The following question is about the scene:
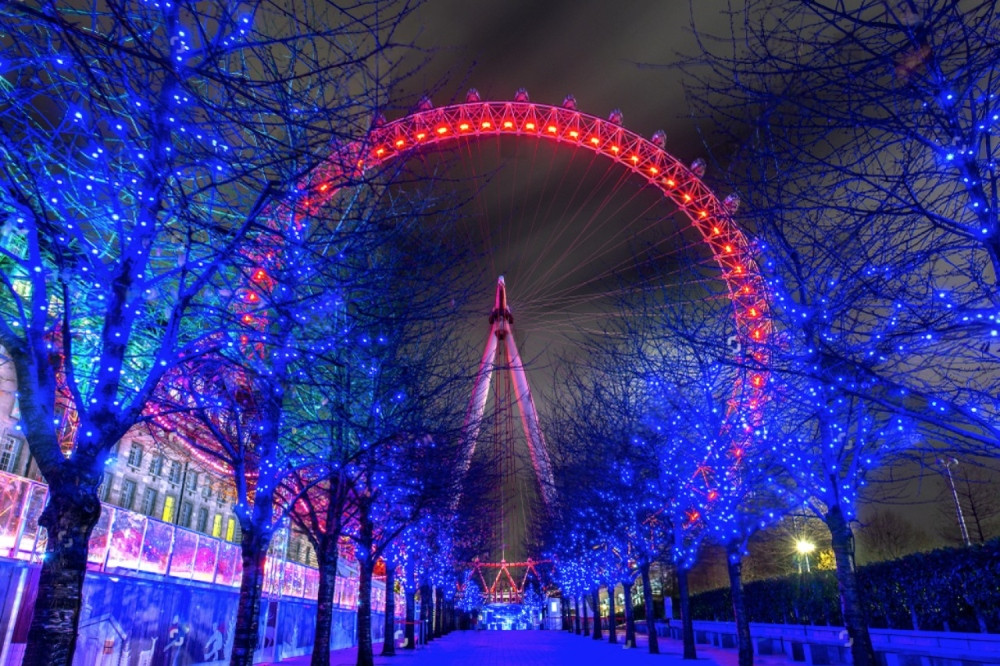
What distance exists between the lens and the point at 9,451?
22234 mm

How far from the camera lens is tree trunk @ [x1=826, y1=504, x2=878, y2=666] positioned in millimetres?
11234

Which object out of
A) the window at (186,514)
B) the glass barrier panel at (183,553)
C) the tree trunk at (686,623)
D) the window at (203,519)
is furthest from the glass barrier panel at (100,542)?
the window at (203,519)

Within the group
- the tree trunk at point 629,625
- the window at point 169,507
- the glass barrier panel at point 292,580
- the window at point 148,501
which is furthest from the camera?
the window at point 169,507

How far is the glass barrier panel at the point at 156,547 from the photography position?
1198 cm

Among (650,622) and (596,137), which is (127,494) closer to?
(650,622)

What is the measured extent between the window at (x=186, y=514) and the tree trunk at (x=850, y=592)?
28381 mm

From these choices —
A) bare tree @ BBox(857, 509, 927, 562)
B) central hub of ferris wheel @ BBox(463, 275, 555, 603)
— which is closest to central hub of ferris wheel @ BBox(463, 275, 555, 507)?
central hub of ferris wheel @ BBox(463, 275, 555, 603)

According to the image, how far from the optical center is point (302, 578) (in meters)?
22.8

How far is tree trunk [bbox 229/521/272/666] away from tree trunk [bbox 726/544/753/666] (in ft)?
33.2

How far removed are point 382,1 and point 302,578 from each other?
2152 centimetres

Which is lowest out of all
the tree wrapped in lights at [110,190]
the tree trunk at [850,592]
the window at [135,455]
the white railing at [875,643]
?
the white railing at [875,643]

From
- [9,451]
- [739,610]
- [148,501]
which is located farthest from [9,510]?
[148,501]

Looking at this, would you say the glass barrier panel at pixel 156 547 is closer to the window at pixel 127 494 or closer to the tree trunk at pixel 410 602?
the tree trunk at pixel 410 602

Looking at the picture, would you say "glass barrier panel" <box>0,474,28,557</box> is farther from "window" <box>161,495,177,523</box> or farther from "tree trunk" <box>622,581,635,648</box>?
"tree trunk" <box>622,581,635,648</box>
